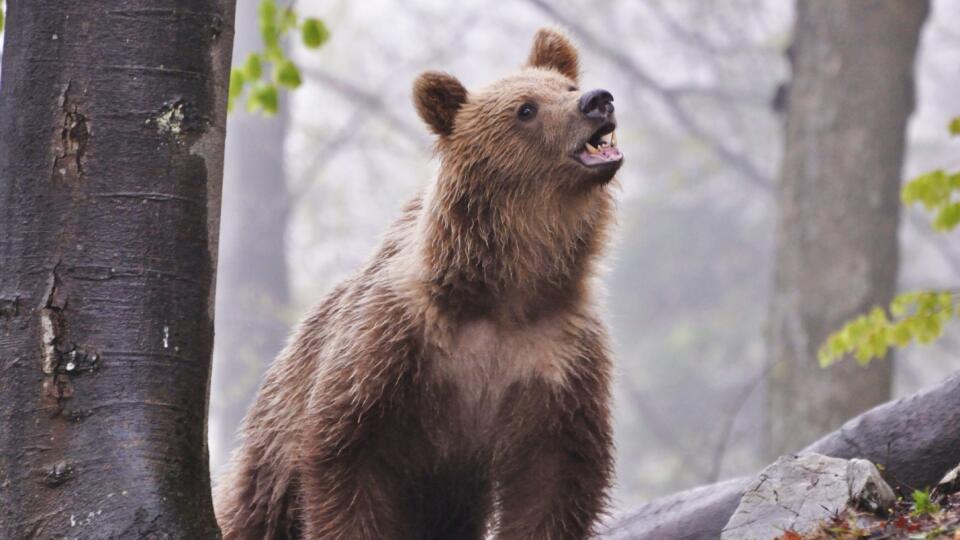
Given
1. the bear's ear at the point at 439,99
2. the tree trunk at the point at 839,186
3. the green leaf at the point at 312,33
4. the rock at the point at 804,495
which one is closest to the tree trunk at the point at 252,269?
the tree trunk at the point at 839,186

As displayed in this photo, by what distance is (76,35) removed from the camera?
3.83 m

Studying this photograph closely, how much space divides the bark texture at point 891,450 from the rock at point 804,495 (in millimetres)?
453

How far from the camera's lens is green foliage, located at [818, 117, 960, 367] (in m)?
5.66

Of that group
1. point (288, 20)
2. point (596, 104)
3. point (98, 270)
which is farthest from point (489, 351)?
point (288, 20)

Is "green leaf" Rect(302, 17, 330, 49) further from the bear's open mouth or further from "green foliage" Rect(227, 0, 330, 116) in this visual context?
the bear's open mouth

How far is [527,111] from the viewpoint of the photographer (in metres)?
4.75

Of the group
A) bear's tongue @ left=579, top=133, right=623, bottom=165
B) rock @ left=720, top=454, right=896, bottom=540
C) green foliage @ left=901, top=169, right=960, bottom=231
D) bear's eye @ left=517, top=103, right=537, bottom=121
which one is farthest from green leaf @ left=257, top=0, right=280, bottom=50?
rock @ left=720, top=454, right=896, bottom=540

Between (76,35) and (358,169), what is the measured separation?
27303 millimetres

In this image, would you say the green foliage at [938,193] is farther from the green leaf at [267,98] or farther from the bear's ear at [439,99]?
the green leaf at [267,98]

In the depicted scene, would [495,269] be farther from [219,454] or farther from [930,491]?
[219,454]

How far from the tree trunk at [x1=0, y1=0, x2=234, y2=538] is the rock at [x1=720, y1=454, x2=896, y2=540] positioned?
176 cm

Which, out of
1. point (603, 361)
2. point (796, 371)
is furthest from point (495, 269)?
point (796, 371)

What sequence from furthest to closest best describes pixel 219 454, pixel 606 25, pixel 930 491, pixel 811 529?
pixel 606 25
pixel 219 454
pixel 930 491
pixel 811 529

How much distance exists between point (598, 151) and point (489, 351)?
0.81m
